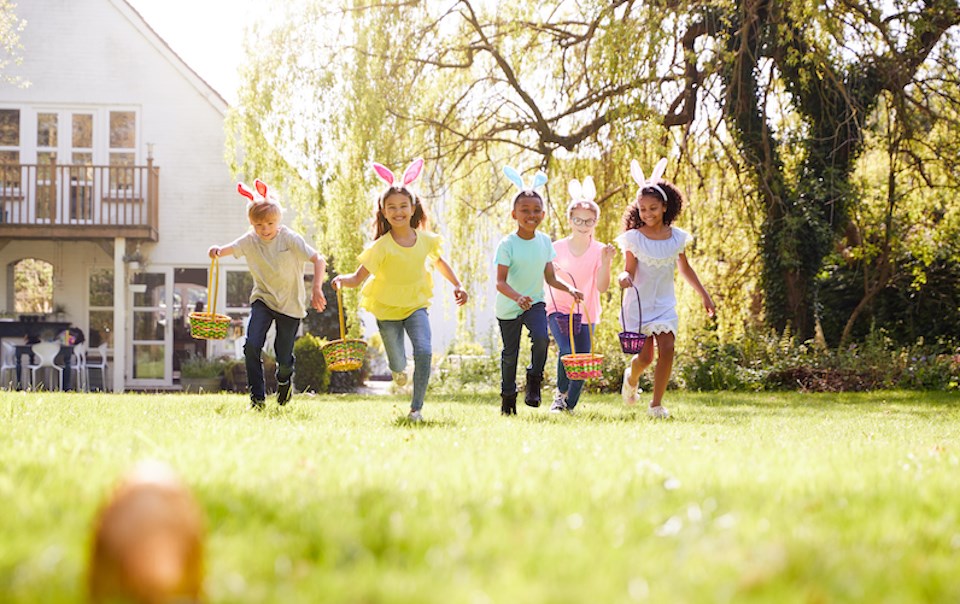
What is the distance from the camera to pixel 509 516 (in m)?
2.68

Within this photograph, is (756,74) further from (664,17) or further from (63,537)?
(63,537)

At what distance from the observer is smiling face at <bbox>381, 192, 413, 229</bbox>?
6895 millimetres

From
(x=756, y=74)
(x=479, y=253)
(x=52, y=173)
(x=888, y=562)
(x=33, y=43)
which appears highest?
(x=33, y=43)

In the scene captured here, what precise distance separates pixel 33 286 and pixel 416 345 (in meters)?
16.7

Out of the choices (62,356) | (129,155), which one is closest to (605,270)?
(62,356)

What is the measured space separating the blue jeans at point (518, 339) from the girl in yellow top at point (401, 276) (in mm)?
951

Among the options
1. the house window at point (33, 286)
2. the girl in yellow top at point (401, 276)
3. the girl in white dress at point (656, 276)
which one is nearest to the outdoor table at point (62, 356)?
the house window at point (33, 286)

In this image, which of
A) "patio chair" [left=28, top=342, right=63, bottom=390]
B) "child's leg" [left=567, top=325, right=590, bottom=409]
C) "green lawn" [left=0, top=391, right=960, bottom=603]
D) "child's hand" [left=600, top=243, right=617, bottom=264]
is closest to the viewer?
"green lawn" [left=0, top=391, right=960, bottom=603]

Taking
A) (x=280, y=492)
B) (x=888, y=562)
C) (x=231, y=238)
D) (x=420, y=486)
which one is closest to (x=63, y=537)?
(x=280, y=492)

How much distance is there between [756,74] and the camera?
575 inches

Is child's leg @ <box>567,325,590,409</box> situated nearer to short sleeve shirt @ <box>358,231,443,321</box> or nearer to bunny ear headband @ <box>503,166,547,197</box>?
bunny ear headband @ <box>503,166,547,197</box>

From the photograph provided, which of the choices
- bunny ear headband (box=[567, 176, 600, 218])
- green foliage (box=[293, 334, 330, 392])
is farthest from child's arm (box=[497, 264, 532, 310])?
green foliage (box=[293, 334, 330, 392])

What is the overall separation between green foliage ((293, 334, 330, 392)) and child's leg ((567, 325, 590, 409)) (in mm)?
9434

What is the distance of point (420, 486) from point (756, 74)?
1297cm
